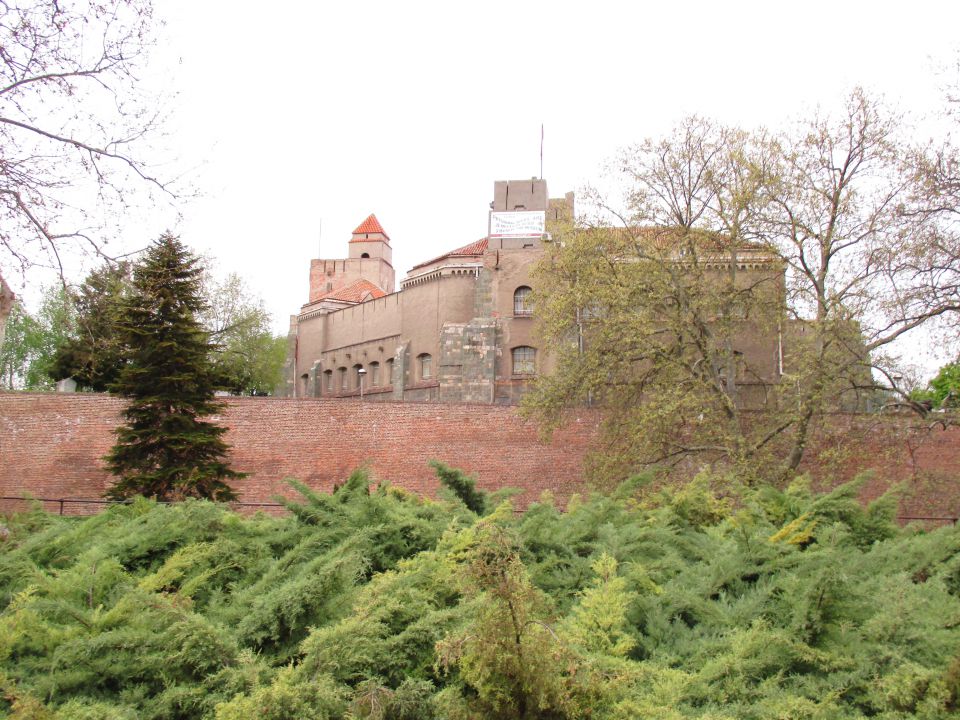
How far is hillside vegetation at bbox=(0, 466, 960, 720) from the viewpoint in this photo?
148 inches

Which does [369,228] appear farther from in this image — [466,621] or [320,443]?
[466,621]

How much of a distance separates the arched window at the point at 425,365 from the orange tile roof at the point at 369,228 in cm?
3282

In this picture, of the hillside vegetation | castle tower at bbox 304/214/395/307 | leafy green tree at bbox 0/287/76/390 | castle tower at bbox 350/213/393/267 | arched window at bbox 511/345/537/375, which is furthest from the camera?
castle tower at bbox 350/213/393/267

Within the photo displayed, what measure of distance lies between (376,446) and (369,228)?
52644mm

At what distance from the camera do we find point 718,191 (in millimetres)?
20984

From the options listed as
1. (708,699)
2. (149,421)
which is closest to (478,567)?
(708,699)

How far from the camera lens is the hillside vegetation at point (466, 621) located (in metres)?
3.75

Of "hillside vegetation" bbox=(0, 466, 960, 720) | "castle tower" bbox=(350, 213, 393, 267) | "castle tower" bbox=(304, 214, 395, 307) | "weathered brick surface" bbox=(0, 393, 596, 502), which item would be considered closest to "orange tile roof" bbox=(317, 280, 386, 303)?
"castle tower" bbox=(304, 214, 395, 307)

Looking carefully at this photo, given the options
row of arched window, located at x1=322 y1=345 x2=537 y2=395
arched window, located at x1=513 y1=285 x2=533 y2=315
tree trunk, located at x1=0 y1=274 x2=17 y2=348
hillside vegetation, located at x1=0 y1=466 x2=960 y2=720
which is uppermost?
arched window, located at x1=513 y1=285 x2=533 y2=315

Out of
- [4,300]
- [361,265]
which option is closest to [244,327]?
[361,265]

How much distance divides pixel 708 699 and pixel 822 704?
0.50 meters

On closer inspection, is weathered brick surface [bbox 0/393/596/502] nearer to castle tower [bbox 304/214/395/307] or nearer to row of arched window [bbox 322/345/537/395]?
row of arched window [bbox 322/345/537/395]

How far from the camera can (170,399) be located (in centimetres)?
1711

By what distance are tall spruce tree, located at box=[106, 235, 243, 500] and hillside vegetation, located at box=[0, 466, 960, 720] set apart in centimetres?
1010
